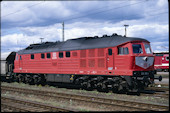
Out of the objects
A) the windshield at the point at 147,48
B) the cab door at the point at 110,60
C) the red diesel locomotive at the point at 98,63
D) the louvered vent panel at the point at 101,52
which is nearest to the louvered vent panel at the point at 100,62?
the red diesel locomotive at the point at 98,63

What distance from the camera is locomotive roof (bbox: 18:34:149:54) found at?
17800 millimetres

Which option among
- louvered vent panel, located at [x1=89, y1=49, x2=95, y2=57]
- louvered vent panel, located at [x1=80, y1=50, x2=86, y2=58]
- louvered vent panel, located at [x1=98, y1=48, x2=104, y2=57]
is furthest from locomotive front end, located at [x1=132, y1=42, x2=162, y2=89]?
louvered vent panel, located at [x1=80, y1=50, x2=86, y2=58]

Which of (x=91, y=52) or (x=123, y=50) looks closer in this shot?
(x=123, y=50)

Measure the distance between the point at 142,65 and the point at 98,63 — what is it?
12.2 ft

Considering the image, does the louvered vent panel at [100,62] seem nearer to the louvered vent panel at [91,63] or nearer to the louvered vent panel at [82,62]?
the louvered vent panel at [91,63]

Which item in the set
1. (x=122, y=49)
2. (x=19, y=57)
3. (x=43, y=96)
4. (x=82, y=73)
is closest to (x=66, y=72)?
(x=82, y=73)

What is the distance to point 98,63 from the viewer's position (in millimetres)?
18906

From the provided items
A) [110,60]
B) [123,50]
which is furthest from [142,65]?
[110,60]

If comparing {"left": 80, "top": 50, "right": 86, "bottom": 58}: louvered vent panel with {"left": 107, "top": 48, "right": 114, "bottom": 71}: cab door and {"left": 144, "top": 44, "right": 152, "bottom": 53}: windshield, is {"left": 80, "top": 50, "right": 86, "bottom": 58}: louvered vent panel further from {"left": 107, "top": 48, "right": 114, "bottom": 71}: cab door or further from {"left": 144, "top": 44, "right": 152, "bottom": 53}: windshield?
{"left": 144, "top": 44, "right": 152, "bottom": 53}: windshield

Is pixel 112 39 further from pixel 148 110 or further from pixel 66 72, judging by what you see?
pixel 148 110

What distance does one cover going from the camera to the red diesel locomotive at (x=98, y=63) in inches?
Answer: 667

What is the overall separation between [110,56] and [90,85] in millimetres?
3306

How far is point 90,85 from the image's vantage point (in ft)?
64.0

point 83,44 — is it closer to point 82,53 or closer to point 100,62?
point 82,53
